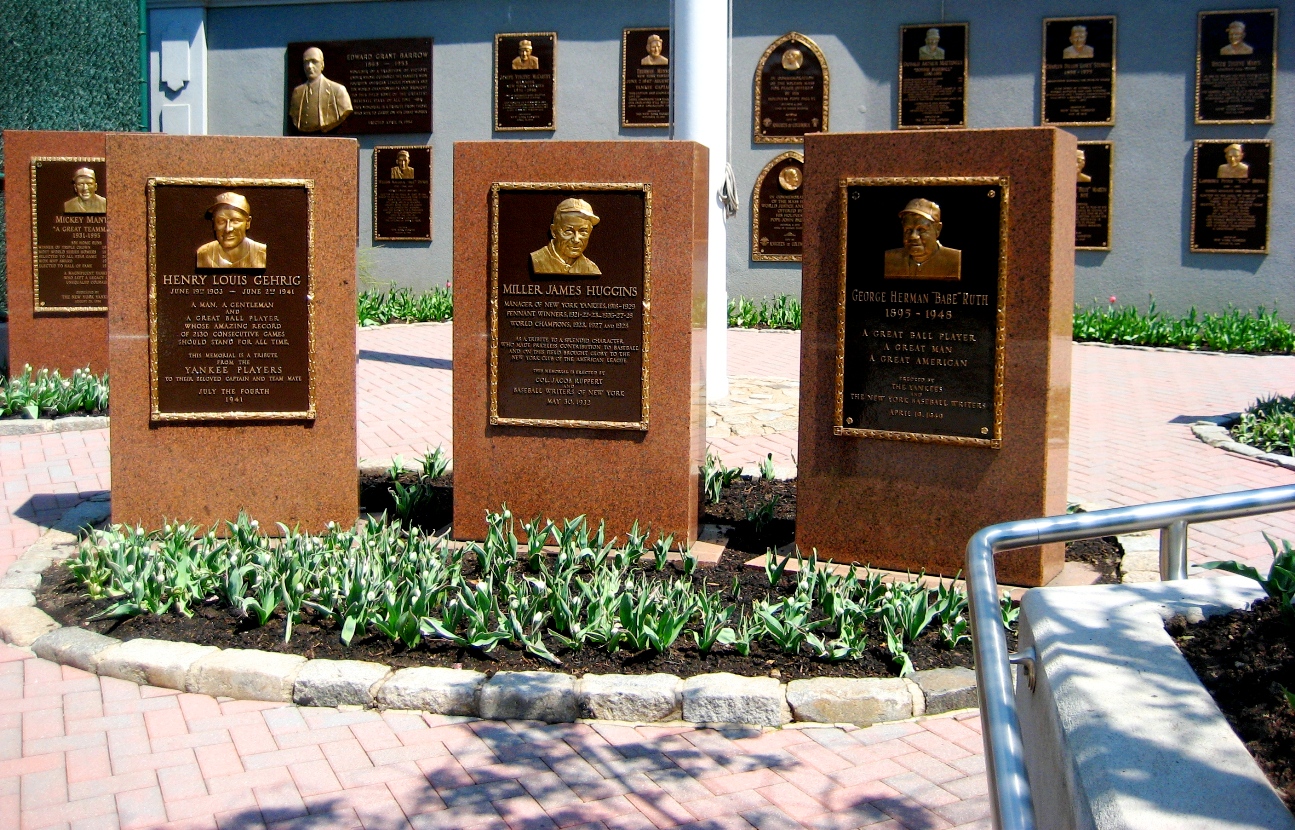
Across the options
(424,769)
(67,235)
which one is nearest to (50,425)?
(67,235)

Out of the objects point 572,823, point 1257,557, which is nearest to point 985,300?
point 1257,557

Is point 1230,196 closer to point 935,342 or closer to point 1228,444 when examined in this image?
point 1228,444

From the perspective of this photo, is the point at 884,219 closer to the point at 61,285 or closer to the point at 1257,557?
the point at 1257,557

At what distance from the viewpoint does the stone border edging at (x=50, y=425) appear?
29.2 feet

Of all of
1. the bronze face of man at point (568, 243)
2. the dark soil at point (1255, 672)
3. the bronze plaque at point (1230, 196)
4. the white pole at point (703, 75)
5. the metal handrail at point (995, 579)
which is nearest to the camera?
the metal handrail at point (995, 579)

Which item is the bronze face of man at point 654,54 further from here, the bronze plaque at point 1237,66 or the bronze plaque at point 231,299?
the bronze plaque at point 231,299

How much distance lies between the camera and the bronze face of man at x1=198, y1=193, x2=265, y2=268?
234 inches

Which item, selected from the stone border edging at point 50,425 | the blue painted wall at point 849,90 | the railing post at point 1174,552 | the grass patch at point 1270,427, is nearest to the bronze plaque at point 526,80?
the blue painted wall at point 849,90

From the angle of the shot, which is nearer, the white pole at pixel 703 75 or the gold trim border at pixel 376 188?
the white pole at pixel 703 75

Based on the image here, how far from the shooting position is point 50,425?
29.5ft

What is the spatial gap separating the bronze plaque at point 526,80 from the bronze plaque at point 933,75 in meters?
4.23

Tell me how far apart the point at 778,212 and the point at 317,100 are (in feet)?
19.8

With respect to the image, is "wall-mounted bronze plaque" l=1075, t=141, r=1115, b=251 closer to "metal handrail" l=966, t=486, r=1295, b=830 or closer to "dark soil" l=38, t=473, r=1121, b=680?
"dark soil" l=38, t=473, r=1121, b=680

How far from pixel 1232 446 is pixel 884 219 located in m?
4.29
